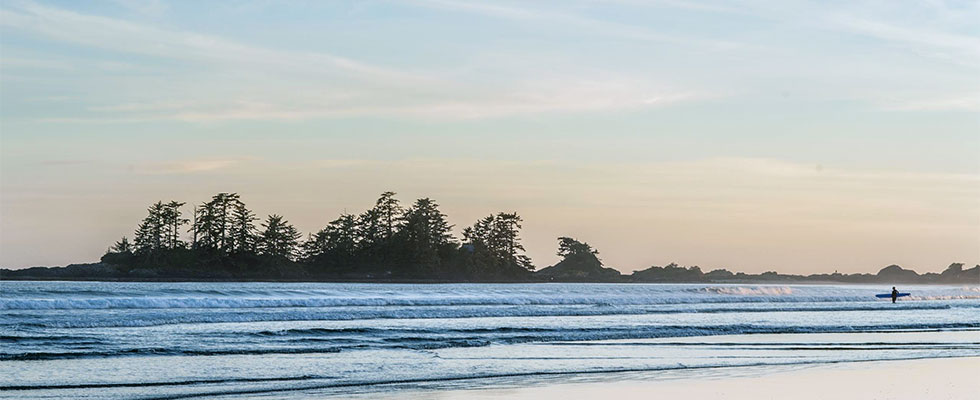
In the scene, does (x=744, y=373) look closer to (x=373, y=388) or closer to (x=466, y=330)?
(x=373, y=388)

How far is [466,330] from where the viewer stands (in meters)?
33.0

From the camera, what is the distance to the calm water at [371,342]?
800 inches

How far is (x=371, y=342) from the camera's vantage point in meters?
28.4

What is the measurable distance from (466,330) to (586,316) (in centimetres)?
1055

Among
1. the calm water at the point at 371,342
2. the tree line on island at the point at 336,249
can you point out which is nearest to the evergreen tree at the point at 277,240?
the tree line on island at the point at 336,249

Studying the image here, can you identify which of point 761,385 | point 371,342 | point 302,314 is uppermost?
point 302,314

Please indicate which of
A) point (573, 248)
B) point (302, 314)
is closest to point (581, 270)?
point (573, 248)

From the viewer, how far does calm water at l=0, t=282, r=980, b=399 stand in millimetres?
20312

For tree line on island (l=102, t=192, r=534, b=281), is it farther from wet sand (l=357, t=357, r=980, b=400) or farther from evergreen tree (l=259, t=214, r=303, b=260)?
wet sand (l=357, t=357, r=980, b=400)

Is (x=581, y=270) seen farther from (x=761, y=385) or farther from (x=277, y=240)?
(x=761, y=385)

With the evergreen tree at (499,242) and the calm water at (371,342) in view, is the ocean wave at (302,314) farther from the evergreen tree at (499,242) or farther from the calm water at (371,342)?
the evergreen tree at (499,242)

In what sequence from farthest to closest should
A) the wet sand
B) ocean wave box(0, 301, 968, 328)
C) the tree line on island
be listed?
1. the tree line on island
2. ocean wave box(0, 301, 968, 328)
3. the wet sand

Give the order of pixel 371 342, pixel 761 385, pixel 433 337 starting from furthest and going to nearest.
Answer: pixel 433 337 < pixel 371 342 < pixel 761 385

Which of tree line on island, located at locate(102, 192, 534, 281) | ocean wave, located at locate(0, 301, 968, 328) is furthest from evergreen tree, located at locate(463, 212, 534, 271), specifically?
ocean wave, located at locate(0, 301, 968, 328)
